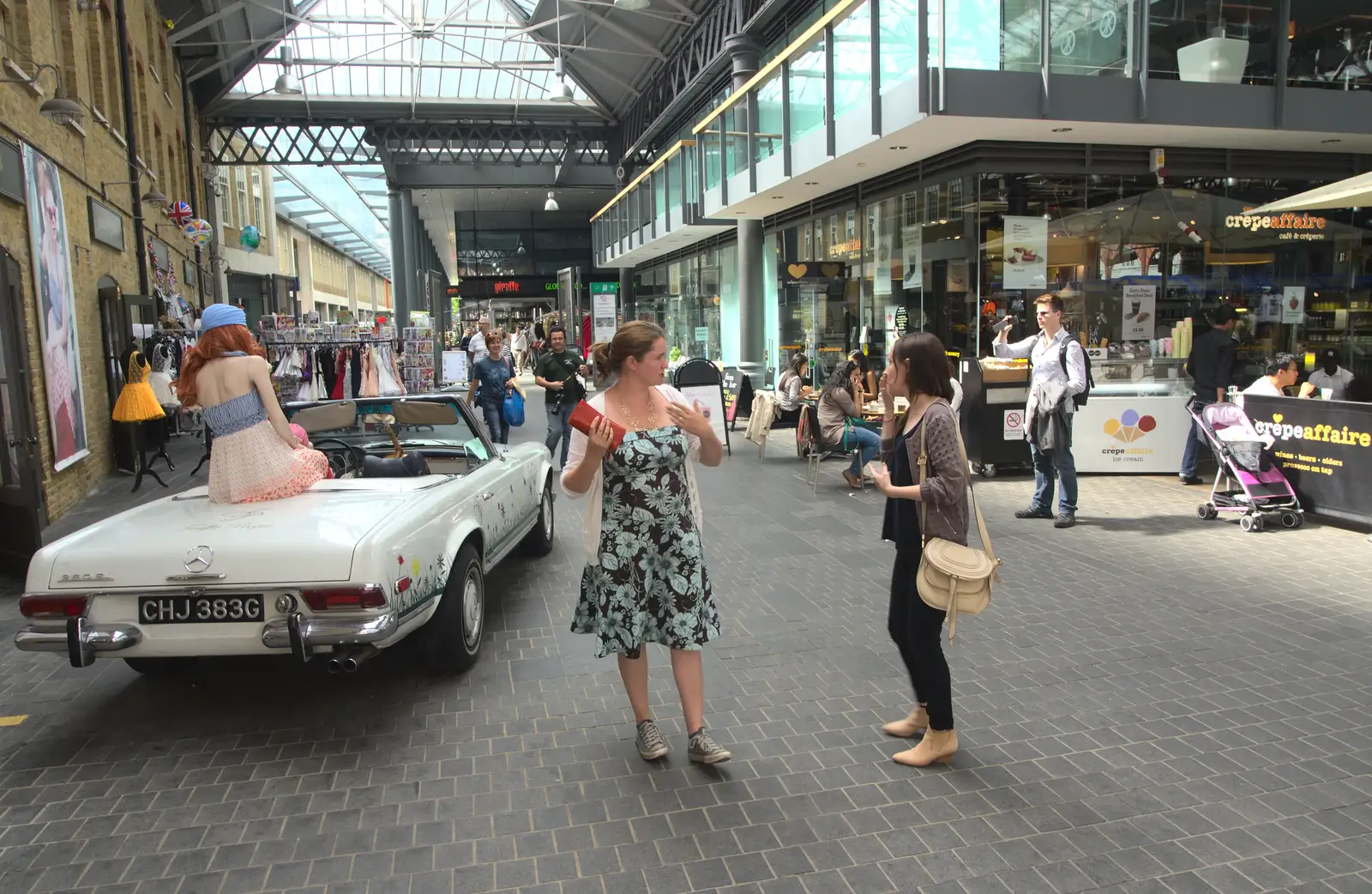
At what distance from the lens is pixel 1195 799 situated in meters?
3.25

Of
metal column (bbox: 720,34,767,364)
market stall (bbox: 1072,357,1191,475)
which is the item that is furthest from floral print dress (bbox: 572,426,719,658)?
metal column (bbox: 720,34,767,364)

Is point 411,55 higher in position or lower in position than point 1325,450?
higher

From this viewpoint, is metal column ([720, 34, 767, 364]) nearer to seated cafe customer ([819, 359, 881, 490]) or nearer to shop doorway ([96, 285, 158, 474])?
seated cafe customer ([819, 359, 881, 490])

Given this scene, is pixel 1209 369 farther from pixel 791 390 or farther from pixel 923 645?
pixel 923 645

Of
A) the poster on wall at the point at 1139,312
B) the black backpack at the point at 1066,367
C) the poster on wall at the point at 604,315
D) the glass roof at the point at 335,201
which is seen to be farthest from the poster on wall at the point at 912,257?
the glass roof at the point at 335,201

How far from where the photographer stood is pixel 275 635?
3.67m

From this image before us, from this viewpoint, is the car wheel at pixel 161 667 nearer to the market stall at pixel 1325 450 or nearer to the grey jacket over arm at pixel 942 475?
the grey jacket over arm at pixel 942 475

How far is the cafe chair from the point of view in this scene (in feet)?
32.8

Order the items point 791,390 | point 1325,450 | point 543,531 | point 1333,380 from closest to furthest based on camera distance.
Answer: point 543,531
point 1325,450
point 1333,380
point 791,390

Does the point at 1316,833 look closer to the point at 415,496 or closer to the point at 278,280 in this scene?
the point at 415,496

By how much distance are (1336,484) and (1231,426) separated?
2.98ft

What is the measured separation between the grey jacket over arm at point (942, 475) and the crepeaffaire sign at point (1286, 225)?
10.8 meters

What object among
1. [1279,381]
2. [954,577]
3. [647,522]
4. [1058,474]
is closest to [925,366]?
[954,577]

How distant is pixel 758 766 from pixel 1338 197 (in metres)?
8.01
